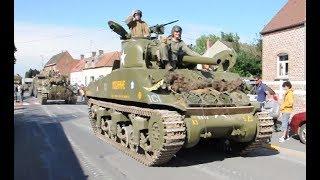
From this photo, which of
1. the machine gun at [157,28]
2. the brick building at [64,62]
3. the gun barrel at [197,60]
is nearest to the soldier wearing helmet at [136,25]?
the machine gun at [157,28]

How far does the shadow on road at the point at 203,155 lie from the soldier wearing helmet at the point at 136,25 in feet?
9.31

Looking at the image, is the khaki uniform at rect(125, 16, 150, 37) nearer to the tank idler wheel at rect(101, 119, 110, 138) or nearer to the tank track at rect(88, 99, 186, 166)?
the tank idler wheel at rect(101, 119, 110, 138)

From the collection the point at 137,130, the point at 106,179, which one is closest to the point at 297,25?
the point at 137,130

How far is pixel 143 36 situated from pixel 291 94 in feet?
12.7

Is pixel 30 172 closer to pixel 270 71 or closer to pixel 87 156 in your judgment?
pixel 87 156

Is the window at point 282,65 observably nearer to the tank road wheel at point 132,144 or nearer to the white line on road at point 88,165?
the tank road wheel at point 132,144

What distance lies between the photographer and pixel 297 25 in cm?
2305

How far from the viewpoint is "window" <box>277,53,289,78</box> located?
24.6 meters

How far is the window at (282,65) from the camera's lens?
80.6 feet

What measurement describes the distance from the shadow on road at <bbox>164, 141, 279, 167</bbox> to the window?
51.2 feet

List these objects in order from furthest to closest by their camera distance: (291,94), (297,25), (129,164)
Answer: (297,25) < (291,94) < (129,164)

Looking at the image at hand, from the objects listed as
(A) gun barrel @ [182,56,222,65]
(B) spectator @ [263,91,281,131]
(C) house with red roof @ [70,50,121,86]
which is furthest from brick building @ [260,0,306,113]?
(C) house with red roof @ [70,50,121,86]

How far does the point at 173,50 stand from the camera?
8.75 m
